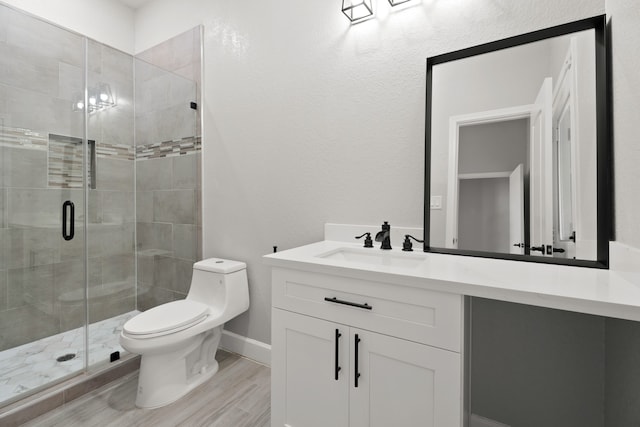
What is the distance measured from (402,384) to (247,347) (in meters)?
1.39

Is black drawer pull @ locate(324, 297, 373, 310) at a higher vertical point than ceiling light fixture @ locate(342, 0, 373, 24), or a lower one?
lower

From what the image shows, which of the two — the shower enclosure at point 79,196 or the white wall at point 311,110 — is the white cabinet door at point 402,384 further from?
the shower enclosure at point 79,196

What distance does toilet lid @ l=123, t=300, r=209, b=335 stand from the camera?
4.93 feet

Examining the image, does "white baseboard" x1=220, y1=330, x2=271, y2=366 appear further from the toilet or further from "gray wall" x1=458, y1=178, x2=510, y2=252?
"gray wall" x1=458, y1=178, x2=510, y2=252

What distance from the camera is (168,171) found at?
2330mm

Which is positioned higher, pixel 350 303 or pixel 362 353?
pixel 350 303

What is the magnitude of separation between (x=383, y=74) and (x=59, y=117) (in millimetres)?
2041

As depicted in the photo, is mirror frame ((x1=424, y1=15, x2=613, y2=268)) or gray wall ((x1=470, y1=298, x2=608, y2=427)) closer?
mirror frame ((x1=424, y1=15, x2=613, y2=268))

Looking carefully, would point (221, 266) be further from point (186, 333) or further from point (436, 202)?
point (436, 202)

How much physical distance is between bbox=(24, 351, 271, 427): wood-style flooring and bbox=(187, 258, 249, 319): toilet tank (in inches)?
16.0

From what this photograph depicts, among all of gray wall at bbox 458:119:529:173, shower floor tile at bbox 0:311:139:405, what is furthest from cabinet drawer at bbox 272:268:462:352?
shower floor tile at bbox 0:311:139:405

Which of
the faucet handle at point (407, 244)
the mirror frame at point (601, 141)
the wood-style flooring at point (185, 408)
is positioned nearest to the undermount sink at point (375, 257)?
the faucet handle at point (407, 244)

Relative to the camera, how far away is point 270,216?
1.95 metres

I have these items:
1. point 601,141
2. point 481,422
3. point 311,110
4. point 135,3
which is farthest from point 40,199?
point 601,141
